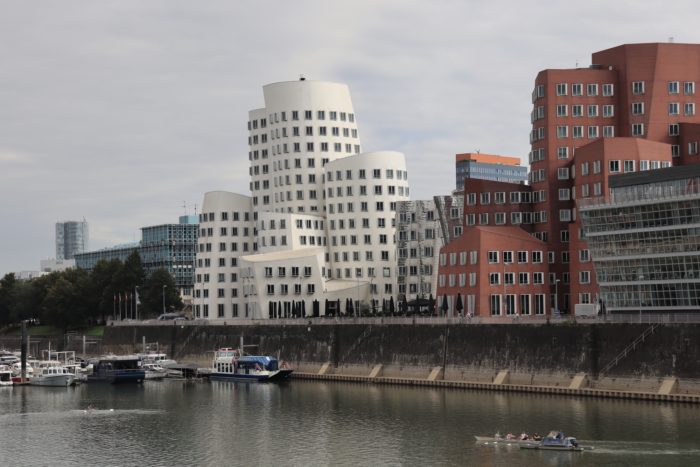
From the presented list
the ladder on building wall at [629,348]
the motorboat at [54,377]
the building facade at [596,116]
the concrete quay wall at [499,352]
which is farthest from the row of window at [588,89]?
the motorboat at [54,377]

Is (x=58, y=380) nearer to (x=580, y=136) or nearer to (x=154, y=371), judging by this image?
(x=154, y=371)

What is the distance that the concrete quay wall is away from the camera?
122 metres

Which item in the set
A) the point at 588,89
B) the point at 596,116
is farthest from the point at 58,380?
the point at 588,89

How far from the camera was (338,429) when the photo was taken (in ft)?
370

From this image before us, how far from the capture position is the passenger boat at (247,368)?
550ft

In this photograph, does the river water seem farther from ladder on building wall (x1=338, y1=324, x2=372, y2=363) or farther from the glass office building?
the glass office building

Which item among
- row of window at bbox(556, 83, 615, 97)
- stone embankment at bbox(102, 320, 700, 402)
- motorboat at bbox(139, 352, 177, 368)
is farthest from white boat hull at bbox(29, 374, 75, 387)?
row of window at bbox(556, 83, 615, 97)

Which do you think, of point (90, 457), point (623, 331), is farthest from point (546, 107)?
point (90, 457)

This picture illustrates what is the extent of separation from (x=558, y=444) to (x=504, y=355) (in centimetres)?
4455

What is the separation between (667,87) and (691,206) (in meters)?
49.1

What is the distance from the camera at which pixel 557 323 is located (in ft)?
446

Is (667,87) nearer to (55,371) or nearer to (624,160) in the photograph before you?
(624,160)

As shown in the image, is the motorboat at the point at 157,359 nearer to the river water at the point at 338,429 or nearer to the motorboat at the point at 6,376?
the motorboat at the point at 6,376

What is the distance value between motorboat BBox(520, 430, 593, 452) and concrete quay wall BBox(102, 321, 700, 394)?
88.7 ft
